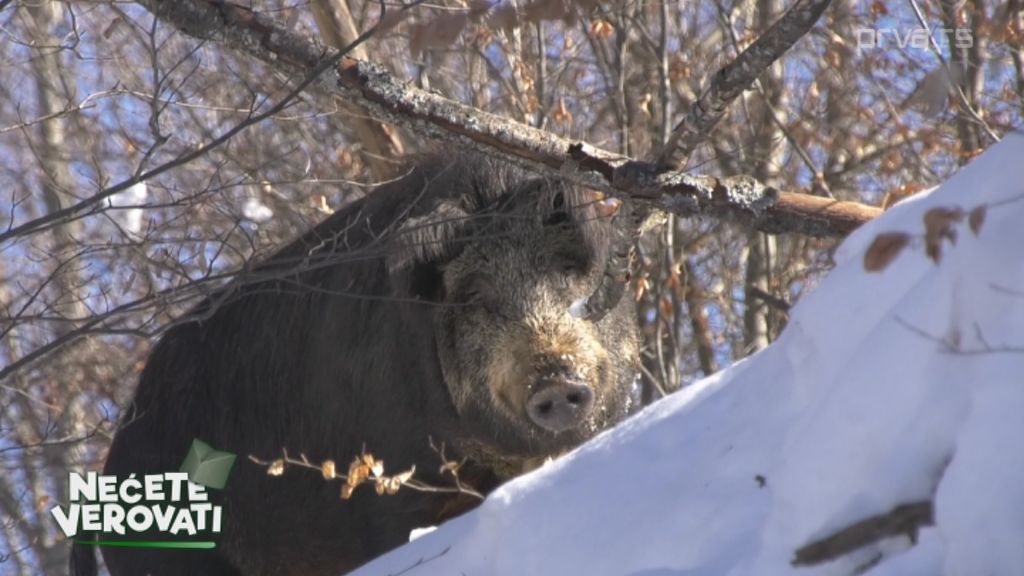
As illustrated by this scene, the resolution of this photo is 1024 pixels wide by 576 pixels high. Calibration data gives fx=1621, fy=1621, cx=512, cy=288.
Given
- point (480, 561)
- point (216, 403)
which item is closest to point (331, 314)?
point (216, 403)

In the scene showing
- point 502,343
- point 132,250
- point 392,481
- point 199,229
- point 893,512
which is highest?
point 199,229

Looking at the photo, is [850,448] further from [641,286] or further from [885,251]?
[641,286]

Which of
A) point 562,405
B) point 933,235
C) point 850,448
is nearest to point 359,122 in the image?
point 562,405

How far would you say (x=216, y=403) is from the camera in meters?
6.95

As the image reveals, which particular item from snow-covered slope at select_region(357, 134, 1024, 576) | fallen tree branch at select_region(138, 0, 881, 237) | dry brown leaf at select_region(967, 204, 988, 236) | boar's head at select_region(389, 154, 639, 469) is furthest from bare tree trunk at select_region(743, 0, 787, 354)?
dry brown leaf at select_region(967, 204, 988, 236)

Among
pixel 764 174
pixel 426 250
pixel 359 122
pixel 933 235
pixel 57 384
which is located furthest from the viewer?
pixel 57 384

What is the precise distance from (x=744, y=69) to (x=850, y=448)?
8.82ft

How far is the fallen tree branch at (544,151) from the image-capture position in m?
5.86

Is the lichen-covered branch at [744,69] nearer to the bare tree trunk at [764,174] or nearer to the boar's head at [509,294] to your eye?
the boar's head at [509,294]

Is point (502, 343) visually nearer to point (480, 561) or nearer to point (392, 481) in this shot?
point (392, 481)

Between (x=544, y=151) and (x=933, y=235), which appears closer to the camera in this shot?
(x=933, y=235)

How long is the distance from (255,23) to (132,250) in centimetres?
97

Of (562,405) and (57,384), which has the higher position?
(57,384)

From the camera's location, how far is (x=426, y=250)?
6.48 m
